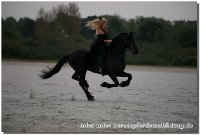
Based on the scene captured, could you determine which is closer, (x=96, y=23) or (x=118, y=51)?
(x=96, y=23)

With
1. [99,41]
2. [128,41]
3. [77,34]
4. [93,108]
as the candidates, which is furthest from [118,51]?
[77,34]

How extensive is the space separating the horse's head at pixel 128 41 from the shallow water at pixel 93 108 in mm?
1291

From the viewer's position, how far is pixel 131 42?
1298cm

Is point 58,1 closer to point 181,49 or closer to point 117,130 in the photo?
point 117,130

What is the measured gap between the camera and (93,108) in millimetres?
12773

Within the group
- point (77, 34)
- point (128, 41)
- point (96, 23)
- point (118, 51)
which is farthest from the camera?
point (77, 34)

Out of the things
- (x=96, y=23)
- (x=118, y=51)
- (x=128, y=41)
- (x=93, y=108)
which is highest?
(x=96, y=23)

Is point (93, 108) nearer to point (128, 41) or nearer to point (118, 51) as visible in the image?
point (118, 51)

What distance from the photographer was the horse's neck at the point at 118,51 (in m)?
13.2

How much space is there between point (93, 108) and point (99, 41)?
1422mm

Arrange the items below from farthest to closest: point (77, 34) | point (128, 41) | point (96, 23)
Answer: point (77, 34) < point (128, 41) < point (96, 23)

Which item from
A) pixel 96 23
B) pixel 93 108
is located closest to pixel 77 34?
pixel 96 23

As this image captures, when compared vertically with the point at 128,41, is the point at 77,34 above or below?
below

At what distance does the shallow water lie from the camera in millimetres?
10969
